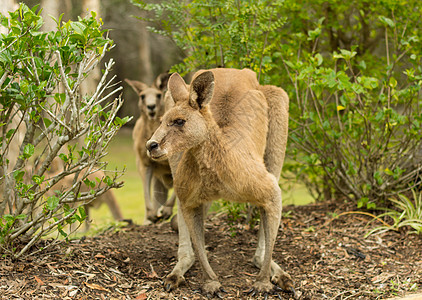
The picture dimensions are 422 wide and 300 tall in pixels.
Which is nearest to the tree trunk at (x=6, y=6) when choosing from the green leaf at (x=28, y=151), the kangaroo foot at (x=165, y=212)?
the green leaf at (x=28, y=151)

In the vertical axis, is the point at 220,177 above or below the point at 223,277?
above

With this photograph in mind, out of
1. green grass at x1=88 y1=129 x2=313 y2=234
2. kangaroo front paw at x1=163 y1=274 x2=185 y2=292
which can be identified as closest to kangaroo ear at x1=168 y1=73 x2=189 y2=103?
kangaroo front paw at x1=163 y1=274 x2=185 y2=292

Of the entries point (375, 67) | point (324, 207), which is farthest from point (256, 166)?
point (375, 67)

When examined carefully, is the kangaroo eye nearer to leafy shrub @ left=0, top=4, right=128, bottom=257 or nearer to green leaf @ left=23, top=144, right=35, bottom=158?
leafy shrub @ left=0, top=4, right=128, bottom=257

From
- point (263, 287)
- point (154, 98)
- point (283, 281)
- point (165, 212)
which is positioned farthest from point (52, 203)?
point (154, 98)

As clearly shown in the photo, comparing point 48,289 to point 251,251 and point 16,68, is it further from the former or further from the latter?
point 251,251

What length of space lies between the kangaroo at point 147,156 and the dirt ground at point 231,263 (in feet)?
2.20

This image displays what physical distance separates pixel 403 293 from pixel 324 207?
77.5 inches

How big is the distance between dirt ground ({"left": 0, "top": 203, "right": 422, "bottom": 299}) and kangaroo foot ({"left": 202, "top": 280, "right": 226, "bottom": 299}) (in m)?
0.07

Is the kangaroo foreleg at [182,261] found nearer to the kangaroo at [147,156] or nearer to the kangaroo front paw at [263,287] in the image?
the kangaroo front paw at [263,287]

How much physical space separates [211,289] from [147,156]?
3059 mm

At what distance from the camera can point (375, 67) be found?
6227mm

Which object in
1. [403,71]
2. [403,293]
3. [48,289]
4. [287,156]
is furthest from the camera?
[287,156]

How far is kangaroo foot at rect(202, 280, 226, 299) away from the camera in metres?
4.00
